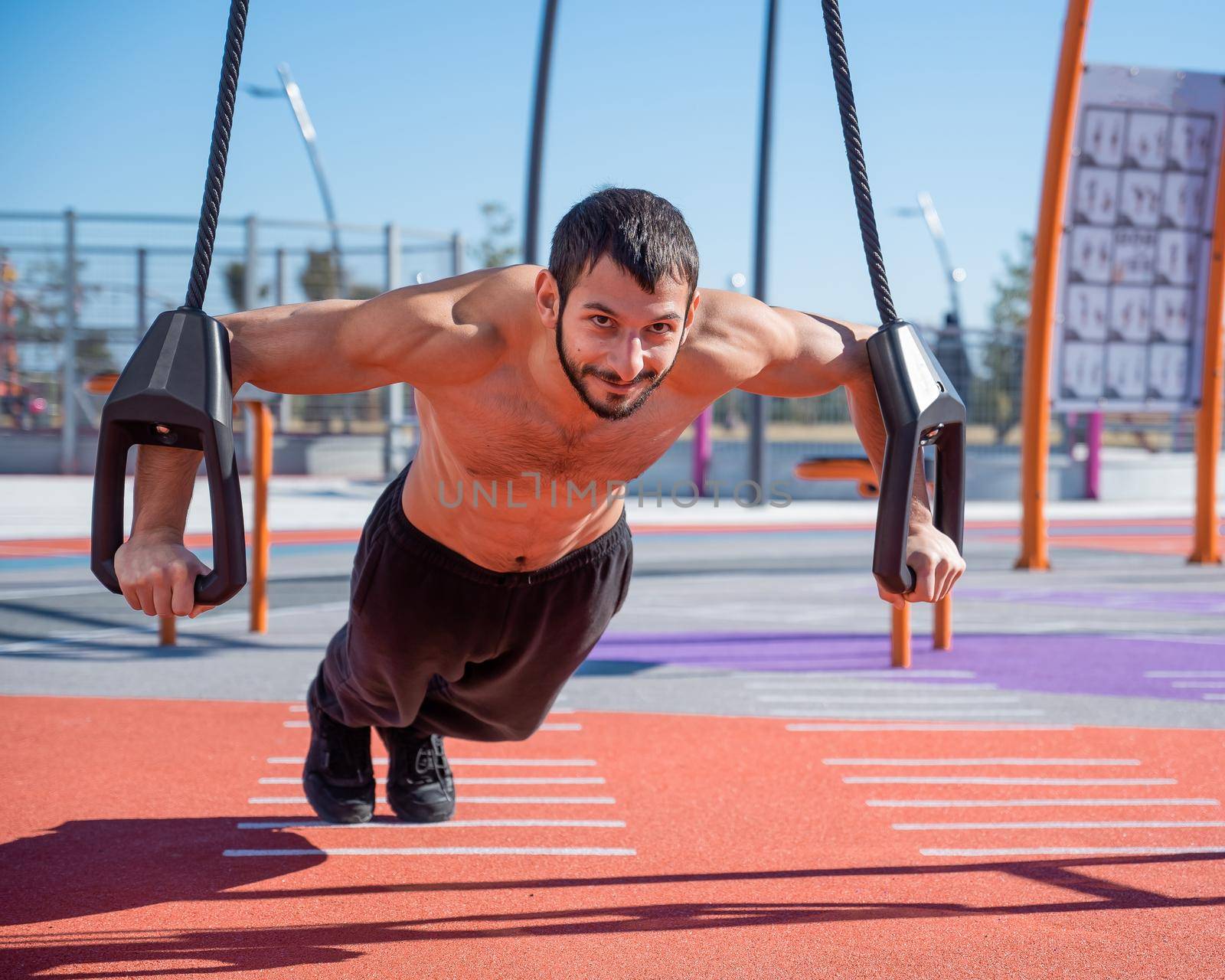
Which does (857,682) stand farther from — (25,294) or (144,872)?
(25,294)

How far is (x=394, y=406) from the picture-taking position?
48.4 ft

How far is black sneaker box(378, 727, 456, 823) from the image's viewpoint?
3.22 m

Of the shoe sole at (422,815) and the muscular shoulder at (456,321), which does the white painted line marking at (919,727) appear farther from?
the muscular shoulder at (456,321)

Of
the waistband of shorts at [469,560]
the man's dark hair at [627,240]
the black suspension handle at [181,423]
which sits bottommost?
the waistband of shorts at [469,560]

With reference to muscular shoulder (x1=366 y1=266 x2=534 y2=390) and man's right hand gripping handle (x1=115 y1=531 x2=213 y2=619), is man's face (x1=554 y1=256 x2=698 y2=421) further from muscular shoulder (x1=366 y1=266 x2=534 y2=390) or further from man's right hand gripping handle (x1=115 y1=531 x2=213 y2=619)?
man's right hand gripping handle (x1=115 y1=531 x2=213 y2=619)

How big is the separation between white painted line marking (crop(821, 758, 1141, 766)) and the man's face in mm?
2084

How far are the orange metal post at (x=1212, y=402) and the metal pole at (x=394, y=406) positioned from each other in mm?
8404

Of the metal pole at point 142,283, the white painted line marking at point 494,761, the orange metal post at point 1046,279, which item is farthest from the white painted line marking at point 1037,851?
the metal pole at point 142,283

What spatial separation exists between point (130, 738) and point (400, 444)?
11.5 meters

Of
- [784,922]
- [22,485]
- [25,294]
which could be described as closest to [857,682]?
[784,922]

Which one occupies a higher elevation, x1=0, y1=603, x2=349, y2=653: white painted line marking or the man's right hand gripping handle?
the man's right hand gripping handle

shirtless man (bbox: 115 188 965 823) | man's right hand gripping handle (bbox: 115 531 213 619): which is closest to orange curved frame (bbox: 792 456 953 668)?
shirtless man (bbox: 115 188 965 823)

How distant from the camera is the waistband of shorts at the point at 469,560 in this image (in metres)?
2.87

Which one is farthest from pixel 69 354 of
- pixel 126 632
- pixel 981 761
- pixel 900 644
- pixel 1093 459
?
pixel 981 761
